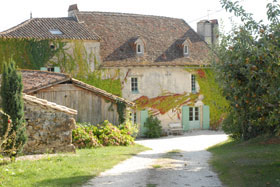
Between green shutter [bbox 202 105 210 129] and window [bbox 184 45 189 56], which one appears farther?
green shutter [bbox 202 105 210 129]

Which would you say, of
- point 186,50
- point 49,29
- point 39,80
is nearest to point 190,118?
point 186,50

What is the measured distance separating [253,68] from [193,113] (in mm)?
23103

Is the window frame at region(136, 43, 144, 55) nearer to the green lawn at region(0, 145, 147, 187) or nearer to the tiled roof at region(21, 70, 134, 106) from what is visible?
the tiled roof at region(21, 70, 134, 106)

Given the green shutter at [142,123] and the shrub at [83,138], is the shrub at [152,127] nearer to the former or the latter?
the green shutter at [142,123]

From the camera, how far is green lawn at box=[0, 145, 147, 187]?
983 cm

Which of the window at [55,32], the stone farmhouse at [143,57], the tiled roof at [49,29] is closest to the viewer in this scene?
the tiled roof at [49,29]

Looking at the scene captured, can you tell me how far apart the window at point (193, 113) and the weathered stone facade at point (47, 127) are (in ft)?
61.9

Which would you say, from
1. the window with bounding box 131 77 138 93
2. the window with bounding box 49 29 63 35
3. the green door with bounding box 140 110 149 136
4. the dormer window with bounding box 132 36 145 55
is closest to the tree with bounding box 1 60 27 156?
the window with bounding box 49 29 63 35

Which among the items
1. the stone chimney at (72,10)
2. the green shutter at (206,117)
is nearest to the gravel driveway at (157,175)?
the green shutter at (206,117)

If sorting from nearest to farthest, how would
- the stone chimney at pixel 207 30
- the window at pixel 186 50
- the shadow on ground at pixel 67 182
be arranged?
the shadow on ground at pixel 67 182 < the window at pixel 186 50 < the stone chimney at pixel 207 30

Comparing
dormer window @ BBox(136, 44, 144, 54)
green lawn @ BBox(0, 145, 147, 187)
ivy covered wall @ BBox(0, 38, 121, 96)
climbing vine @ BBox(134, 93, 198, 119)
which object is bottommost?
green lawn @ BBox(0, 145, 147, 187)

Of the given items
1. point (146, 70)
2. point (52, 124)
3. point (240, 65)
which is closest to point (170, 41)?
point (146, 70)

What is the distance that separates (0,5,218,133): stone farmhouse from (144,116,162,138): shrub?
1.24ft

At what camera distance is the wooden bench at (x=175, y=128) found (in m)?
31.4
